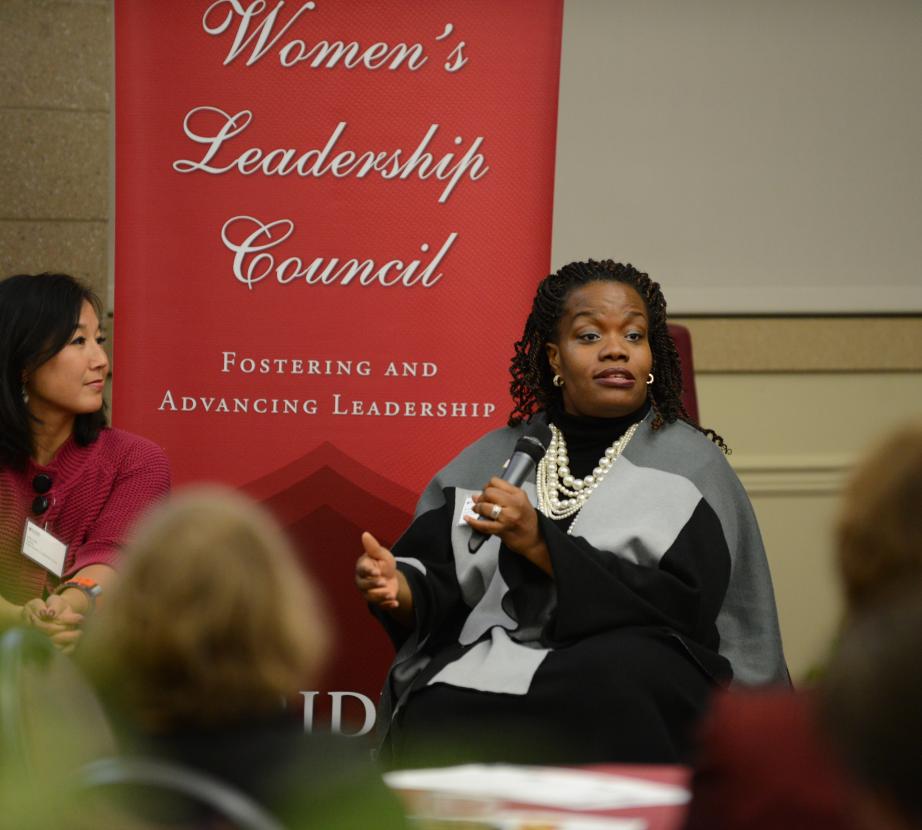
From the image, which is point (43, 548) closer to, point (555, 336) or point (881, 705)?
point (555, 336)

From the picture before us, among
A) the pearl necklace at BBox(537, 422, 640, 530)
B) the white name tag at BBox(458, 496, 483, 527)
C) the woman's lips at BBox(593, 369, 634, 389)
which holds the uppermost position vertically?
the woman's lips at BBox(593, 369, 634, 389)

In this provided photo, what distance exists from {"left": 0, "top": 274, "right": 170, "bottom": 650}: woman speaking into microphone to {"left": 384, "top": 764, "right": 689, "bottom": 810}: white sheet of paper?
5.39 ft

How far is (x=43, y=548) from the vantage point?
118 inches

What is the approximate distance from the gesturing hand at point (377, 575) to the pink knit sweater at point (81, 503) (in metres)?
0.65

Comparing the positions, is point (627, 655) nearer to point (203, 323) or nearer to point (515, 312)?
point (515, 312)

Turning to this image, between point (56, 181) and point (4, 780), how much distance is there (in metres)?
3.75

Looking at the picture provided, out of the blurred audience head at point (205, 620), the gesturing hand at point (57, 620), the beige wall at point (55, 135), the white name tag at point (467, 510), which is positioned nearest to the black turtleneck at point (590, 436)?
the white name tag at point (467, 510)

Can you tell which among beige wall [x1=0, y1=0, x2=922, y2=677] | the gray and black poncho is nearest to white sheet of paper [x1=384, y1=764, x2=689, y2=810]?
the gray and black poncho

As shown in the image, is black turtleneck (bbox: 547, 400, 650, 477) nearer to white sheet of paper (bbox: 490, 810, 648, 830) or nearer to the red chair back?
the red chair back

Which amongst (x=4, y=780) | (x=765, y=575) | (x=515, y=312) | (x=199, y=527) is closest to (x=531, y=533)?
(x=765, y=575)

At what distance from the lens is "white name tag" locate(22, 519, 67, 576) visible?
9.72ft

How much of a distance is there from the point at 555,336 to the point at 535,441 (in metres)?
0.45

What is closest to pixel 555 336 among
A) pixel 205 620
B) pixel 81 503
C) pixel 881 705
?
pixel 81 503

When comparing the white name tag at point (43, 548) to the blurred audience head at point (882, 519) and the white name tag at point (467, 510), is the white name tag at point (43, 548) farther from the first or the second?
the blurred audience head at point (882, 519)
